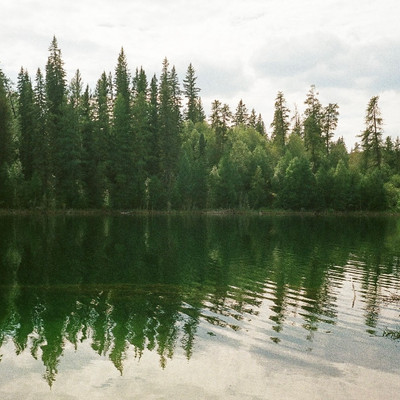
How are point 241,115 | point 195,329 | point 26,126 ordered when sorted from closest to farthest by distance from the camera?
point 195,329 → point 26,126 → point 241,115

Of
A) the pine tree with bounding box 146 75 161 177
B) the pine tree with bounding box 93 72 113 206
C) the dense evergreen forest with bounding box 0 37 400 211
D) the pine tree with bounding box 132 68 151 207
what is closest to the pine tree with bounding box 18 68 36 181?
the dense evergreen forest with bounding box 0 37 400 211

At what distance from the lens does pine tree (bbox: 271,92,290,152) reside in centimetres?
10531

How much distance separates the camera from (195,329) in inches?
530

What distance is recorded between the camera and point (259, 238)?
42562 millimetres

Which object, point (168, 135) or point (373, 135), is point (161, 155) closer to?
point (168, 135)

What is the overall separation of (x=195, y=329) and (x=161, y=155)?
78.7m

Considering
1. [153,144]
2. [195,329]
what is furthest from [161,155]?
[195,329]

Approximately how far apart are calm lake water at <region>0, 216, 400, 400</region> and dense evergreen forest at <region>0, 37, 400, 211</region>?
2099 inches

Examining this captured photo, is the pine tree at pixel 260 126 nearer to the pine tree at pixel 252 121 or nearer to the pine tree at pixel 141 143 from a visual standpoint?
the pine tree at pixel 252 121

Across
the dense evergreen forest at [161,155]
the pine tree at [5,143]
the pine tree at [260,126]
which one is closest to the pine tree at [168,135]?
the dense evergreen forest at [161,155]

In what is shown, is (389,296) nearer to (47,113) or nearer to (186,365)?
(186,365)

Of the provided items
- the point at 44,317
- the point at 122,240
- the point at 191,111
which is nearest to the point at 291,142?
the point at 191,111

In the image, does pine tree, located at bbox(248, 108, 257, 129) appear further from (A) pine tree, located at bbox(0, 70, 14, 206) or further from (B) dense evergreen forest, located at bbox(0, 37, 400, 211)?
(A) pine tree, located at bbox(0, 70, 14, 206)

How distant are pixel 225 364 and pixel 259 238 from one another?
32.3 m
